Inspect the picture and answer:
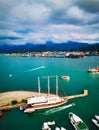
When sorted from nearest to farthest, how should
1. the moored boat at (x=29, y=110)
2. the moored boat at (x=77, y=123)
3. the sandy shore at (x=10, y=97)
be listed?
the moored boat at (x=77, y=123), the moored boat at (x=29, y=110), the sandy shore at (x=10, y=97)

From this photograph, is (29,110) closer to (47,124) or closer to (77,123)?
(47,124)

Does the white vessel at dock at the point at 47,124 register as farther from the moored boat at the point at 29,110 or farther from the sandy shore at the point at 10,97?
the sandy shore at the point at 10,97

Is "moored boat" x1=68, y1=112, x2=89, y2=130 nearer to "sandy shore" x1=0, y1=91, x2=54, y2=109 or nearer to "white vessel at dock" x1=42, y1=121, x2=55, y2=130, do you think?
"white vessel at dock" x1=42, y1=121, x2=55, y2=130

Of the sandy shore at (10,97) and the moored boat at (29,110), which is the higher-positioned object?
the sandy shore at (10,97)

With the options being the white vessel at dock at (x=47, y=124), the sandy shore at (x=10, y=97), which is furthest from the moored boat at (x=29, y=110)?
the white vessel at dock at (x=47, y=124)

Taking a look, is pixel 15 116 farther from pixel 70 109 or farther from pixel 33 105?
pixel 70 109

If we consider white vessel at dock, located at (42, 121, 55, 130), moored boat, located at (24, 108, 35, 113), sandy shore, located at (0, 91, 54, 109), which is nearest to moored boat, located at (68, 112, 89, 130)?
white vessel at dock, located at (42, 121, 55, 130)

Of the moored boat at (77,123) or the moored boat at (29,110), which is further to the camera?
the moored boat at (29,110)

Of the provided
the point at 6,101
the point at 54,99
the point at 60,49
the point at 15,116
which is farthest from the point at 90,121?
the point at 60,49

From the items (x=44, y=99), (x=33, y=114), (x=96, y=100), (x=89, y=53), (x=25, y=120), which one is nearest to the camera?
(x=25, y=120)

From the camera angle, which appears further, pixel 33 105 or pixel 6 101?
pixel 6 101

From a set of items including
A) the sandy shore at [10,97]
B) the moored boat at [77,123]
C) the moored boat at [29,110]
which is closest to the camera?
the moored boat at [77,123]
